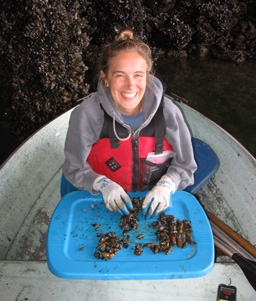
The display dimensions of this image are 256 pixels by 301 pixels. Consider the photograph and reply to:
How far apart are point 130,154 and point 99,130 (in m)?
0.30

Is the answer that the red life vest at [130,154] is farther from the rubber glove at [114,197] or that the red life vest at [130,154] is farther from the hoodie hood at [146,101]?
the rubber glove at [114,197]

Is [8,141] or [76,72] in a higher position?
[76,72]

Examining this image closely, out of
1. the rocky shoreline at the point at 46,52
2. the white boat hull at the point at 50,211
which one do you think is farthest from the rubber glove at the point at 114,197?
the rocky shoreline at the point at 46,52

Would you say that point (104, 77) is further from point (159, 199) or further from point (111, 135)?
point (159, 199)

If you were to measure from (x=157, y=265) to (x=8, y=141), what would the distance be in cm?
408

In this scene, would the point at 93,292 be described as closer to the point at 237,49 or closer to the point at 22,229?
the point at 22,229

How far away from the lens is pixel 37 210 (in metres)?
2.72

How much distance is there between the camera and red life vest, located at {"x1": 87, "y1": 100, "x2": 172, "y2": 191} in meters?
1.99

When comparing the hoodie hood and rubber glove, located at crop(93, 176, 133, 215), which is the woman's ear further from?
rubber glove, located at crop(93, 176, 133, 215)

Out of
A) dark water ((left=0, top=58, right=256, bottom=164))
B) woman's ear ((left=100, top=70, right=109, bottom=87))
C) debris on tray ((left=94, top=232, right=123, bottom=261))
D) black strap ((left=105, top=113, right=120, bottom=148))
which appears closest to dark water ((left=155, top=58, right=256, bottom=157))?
dark water ((left=0, top=58, right=256, bottom=164))

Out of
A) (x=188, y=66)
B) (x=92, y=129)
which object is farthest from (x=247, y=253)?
(x=188, y=66)

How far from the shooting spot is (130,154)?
6.79ft

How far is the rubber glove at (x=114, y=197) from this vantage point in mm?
1778

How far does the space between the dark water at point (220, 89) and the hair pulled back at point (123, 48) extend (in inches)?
146
